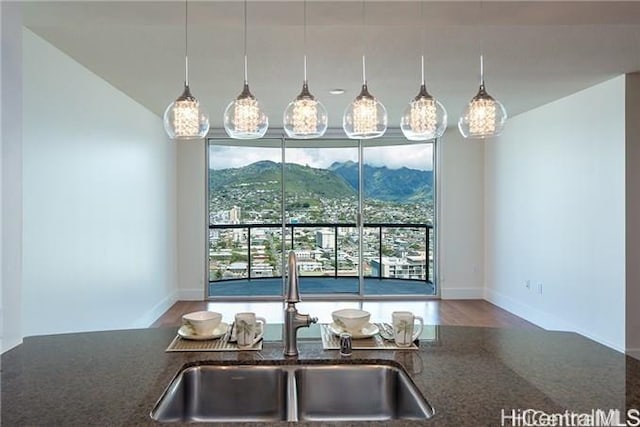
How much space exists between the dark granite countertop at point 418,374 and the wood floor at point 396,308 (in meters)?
Answer: 3.52

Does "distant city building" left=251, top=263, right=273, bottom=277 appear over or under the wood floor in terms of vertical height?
over

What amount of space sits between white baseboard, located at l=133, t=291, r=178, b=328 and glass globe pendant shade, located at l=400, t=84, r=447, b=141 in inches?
148

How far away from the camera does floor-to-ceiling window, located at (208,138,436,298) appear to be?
652 centimetres

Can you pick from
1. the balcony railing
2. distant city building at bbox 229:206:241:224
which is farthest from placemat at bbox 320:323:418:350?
distant city building at bbox 229:206:241:224

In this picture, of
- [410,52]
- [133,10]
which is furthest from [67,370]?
[410,52]

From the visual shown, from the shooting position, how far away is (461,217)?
21.2 ft

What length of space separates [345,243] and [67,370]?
210 inches

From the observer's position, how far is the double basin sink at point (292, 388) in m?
1.50

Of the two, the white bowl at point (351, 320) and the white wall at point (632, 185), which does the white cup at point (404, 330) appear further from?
the white wall at point (632, 185)

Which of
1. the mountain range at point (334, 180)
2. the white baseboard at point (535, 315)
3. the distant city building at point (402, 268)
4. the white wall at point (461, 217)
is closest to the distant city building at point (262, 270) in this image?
the mountain range at point (334, 180)

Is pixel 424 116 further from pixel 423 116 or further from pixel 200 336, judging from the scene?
pixel 200 336

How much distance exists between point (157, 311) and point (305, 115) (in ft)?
13.8

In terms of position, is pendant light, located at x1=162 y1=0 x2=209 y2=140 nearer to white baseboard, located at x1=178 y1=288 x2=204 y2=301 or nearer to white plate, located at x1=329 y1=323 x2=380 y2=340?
white plate, located at x1=329 y1=323 x2=380 y2=340

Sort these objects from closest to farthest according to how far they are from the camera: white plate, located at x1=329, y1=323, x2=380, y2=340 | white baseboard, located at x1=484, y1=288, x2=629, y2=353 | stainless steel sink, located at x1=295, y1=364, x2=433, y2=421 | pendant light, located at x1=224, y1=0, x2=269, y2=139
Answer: stainless steel sink, located at x1=295, y1=364, x2=433, y2=421
white plate, located at x1=329, y1=323, x2=380, y2=340
pendant light, located at x1=224, y1=0, x2=269, y2=139
white baseboard, located at x1=484, y1=288, x2=629, y2=353
